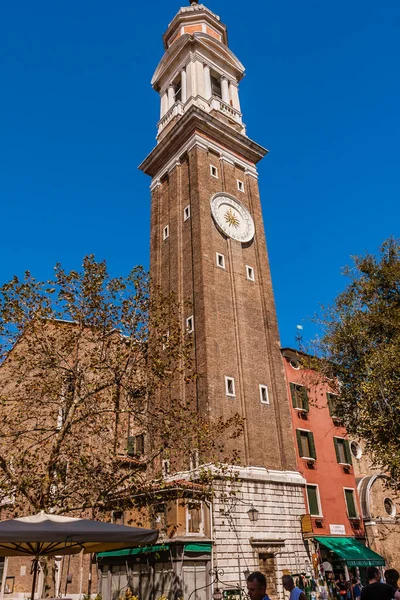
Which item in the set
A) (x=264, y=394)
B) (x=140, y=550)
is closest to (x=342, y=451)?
(x=264, y=394)

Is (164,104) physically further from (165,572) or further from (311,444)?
(165,572)

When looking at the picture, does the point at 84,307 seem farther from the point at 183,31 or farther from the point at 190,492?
the point at 183,31

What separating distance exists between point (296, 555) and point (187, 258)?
58.1 feet

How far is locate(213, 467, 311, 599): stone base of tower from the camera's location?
71.7 feet

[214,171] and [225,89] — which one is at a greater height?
[225,89]

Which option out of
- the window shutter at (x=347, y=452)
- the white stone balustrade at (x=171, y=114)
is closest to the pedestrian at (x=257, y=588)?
the window shutter at (x=347, y=452)

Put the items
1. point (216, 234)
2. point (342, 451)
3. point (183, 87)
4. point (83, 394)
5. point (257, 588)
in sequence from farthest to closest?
1. point (183, 87)
2. point (216, 234)
3. point (342, 451)
4. point (83, 394)
5. point (257, 588)

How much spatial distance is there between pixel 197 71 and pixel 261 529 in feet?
112

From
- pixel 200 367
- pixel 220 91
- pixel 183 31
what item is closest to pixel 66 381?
pixel 200 367

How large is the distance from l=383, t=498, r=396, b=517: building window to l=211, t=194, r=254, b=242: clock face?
62.1 ft

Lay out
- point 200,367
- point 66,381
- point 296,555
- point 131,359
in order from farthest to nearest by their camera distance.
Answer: point 200,367, point 296,555, point 131,359, point 66,381

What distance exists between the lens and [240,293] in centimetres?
3119

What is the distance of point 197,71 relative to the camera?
135 ft

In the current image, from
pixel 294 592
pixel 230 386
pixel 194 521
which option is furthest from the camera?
pixel 230 386
